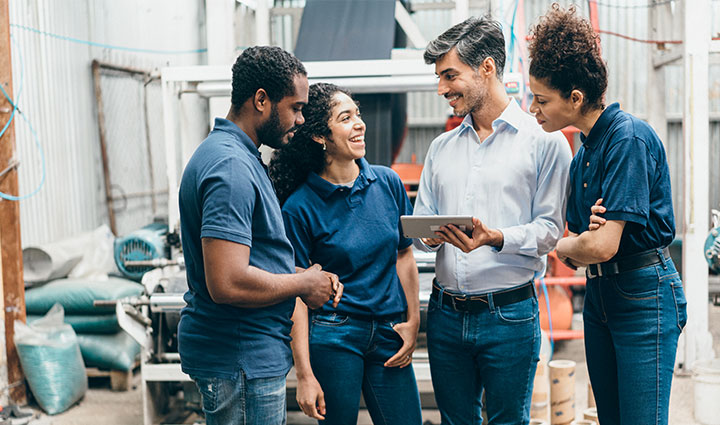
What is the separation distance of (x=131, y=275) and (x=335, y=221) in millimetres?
3069

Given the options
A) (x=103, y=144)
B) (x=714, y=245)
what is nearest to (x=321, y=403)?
(x=714, y=245)

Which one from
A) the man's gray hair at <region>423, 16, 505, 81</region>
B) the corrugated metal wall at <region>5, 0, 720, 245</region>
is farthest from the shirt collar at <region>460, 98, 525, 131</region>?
the corrugated metal wall at <region>5, 0, 720, 245</region>

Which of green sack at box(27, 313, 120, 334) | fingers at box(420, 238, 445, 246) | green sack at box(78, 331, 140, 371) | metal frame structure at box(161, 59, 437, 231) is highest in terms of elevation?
metal frame structure at box(161, 59, 437, 231)

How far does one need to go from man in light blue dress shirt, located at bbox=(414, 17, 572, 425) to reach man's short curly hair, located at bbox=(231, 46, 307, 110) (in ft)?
1.57

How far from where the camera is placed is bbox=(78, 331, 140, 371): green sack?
14.0 feet

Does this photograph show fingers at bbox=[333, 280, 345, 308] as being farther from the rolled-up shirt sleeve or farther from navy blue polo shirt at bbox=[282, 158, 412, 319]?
the rolled-up shirt sleeve

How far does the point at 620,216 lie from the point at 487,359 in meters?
0.54

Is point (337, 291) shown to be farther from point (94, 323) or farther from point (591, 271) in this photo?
point (94, 323)

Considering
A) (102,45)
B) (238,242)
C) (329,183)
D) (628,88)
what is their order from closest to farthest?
(238,242) → (329,183) → (102,45) → (628,88)

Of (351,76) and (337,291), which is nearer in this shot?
(337,291)

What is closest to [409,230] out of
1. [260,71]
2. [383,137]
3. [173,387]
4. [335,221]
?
[335,221]

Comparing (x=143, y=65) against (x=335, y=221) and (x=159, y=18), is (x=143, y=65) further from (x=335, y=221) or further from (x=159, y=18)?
(x=335, y=221)

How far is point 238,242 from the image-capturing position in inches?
56.2

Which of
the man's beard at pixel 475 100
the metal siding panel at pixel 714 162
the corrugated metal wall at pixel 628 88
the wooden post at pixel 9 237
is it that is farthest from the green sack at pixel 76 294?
the metal siding panel at pixel 714 162
